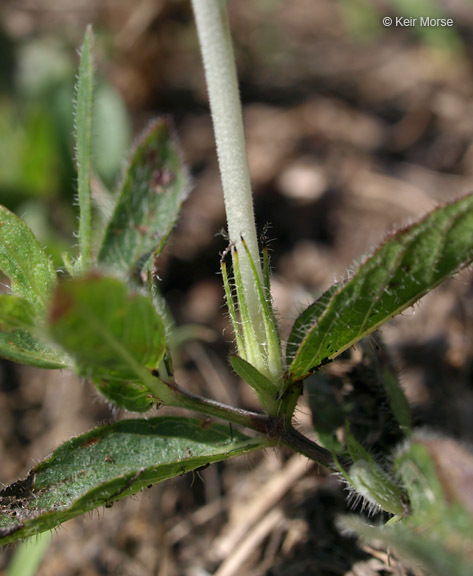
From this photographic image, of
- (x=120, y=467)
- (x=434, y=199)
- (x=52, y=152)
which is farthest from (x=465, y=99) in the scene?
(x=120, y=467)

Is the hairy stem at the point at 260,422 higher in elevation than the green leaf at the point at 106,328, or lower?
lower

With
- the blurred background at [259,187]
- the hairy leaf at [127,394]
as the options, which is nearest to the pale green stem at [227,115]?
the blurred background at [259,187]

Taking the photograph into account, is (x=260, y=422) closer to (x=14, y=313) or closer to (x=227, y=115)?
(x=14, y=313)

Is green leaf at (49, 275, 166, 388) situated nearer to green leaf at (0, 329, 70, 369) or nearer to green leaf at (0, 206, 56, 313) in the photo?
green leaf at (0, 329, 70, 369)

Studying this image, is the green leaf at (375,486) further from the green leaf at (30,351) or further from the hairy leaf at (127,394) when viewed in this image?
the green leaf at (30,351)

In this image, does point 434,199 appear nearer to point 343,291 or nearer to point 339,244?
point 339,244

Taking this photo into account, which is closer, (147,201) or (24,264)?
(24,264)

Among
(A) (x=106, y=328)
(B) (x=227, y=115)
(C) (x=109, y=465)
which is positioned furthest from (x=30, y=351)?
(B) (x=227, y=115)
